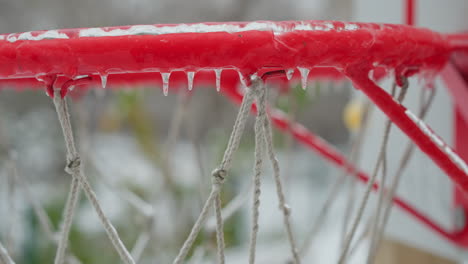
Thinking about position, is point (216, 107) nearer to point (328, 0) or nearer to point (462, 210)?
A: point (328, 0)

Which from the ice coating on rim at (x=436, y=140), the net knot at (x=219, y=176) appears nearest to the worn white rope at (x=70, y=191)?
the net knot at (x=219, y=176)

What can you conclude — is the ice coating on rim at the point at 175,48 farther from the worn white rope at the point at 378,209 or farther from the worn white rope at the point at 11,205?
the worn white rope at the point at 11,205

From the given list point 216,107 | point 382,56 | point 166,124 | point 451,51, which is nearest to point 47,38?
point 382,56

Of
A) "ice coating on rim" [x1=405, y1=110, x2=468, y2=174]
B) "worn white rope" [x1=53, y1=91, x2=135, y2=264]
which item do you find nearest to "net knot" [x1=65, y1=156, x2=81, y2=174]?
"worn white rope" [x1=53, y1=91, x2=135, y2=264]

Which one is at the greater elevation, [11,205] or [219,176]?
[11,205]

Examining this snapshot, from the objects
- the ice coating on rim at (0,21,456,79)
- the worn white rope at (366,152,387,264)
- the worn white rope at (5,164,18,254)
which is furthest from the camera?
the worn white rope at (5,164,18,254)

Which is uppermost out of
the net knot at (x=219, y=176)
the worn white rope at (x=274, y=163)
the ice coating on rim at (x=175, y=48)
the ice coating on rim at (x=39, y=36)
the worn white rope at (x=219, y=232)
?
the ice coating on rim at (x=39, y=36)

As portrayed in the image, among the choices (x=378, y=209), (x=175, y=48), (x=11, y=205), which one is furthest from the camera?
(x=11, y=205)

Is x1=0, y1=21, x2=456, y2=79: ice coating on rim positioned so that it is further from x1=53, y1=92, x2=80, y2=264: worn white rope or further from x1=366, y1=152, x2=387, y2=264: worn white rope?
x1=366, y1=152, x2=387, y2=264: worn white rope

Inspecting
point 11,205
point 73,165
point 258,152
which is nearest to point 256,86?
point 258,152

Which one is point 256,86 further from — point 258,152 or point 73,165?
point 73,165

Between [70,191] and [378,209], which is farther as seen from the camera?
[378,209]
